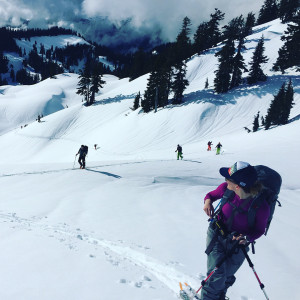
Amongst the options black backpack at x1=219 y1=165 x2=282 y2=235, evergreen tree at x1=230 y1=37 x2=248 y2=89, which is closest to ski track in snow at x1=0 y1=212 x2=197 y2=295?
black backpack at x1=219 y1=165 x2=282 y2=235

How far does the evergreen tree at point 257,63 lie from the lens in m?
46.4

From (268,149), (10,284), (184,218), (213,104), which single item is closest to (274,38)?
(213,104)

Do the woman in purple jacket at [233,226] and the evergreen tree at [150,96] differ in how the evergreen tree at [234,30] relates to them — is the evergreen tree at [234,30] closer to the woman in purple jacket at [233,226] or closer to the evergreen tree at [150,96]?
the evergreen tree at [150,96]

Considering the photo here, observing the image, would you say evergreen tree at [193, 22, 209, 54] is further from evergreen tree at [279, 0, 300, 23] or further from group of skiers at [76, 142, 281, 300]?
group of skiers at [76, 142, 281, 300]

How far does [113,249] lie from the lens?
223 inches

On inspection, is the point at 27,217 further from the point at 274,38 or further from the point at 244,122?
the point at 274,38

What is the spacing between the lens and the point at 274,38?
244 ft

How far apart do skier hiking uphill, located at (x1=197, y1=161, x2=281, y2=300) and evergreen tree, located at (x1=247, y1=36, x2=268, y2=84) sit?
50945 millimetres

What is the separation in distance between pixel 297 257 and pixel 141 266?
3.97 metres

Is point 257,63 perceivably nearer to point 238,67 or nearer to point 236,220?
point 238,67

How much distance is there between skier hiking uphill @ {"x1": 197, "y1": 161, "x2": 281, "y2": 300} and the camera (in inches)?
120

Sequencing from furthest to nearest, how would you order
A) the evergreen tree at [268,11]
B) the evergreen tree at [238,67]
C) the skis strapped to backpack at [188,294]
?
the evergreen tree at [268,11], the evergreen tree at [238,67], the skis strapped to backpack at [188,294]

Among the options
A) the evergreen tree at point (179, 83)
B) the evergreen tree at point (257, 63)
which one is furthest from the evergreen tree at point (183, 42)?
the evergreen tree at point (257, 63)

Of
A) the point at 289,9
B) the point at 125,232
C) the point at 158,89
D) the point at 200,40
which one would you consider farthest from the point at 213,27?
the point at 125,232
